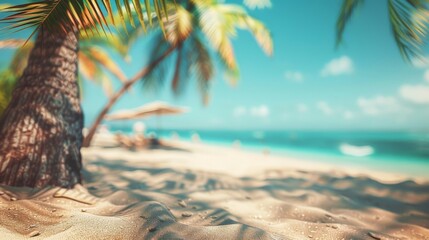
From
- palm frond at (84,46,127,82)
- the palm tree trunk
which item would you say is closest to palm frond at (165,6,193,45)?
the palm tree trunk

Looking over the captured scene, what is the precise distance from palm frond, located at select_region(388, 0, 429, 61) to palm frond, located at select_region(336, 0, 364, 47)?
876 mm

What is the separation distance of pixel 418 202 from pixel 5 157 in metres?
4.27

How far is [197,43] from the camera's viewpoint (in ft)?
24.5

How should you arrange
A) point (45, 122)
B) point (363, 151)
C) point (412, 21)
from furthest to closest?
point (363, 151) < point (412, 21) < point (45, 122)

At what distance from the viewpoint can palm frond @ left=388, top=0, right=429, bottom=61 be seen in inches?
84.8

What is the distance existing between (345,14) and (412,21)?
1361mm

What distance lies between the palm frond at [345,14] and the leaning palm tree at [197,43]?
2.45m

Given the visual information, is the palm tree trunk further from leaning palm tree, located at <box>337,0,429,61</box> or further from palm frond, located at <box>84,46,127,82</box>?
leaning palm tree, located at <box>337,0,429,61</box>

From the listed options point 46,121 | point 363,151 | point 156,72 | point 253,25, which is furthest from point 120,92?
point 363,151

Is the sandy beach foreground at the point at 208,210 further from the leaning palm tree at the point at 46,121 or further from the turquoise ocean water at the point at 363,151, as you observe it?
the turquoise ocean water at the point at 363,151

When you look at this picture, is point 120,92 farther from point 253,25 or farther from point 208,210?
point 208,210

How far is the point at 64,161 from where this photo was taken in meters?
2.03

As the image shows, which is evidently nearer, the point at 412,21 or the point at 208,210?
the point at 208,210

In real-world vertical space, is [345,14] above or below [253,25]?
below
